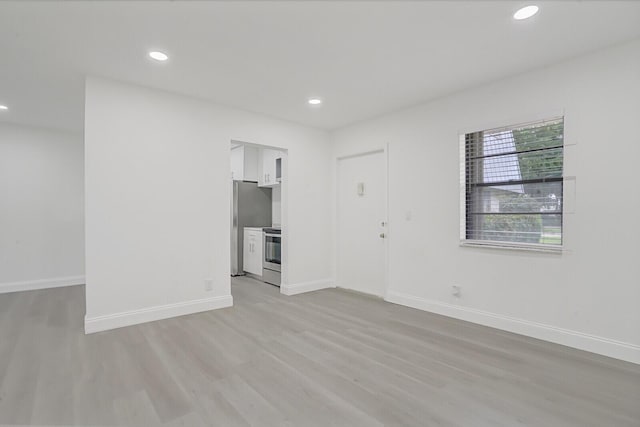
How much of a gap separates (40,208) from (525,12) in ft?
22.0

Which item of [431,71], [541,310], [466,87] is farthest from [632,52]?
[541,310]

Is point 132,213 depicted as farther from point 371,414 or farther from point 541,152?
point 541,152

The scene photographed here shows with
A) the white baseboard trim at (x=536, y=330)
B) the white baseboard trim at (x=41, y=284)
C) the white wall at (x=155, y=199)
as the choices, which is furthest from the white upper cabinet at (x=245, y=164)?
the white baseboard trim at (x=536, y=330)

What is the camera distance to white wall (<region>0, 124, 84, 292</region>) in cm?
471

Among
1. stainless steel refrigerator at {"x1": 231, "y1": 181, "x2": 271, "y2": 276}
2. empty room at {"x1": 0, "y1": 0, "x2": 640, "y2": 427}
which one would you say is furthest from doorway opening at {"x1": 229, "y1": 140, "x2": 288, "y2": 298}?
empty room at {"x1": 0, "y1": 0, "x2": 640, "y2": 427}

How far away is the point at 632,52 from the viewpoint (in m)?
2.46

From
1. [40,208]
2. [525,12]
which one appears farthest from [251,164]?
[525,12]

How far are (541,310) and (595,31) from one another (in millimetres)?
2372

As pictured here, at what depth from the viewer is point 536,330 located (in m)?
2.90

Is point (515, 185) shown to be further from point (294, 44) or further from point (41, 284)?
point (41, 284)

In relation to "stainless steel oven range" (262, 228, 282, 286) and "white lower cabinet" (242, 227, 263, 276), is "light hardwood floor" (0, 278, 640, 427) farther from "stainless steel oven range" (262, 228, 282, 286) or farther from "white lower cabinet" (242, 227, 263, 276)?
"white lower cabinet" (242, 227, 263, 276)

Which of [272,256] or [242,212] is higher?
[242,212]

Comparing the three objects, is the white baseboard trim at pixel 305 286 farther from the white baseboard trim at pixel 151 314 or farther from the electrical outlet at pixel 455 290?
the electrical outlet at pixel 455 290

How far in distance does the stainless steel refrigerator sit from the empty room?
4.44ft
